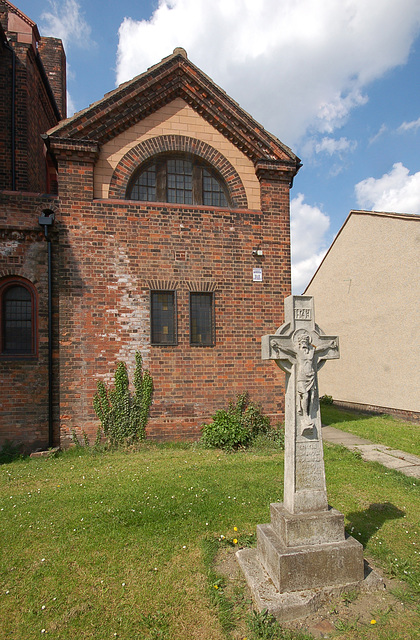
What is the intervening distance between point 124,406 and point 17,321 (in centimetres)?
304

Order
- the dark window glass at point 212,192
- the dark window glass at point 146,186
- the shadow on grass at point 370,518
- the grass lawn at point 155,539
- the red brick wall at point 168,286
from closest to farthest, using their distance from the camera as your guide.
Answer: the grass lawn at point 155,539 < the shadow on grass at point 370,518 < the red brick wall at point 168,286 < the dark window glass at point 146,186 < the dark window glass at point 212,192

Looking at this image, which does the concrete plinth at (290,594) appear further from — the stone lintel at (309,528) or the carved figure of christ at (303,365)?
the carved figure of christ at (303,365)

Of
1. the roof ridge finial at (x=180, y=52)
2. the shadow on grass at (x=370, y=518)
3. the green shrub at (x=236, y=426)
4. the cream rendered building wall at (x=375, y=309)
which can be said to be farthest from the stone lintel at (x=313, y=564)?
the roof ridge finial at (x=180, y=52)

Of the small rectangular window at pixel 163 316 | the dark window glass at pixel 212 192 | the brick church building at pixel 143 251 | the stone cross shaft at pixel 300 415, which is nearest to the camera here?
the stone cross shaft at pixel 300 415

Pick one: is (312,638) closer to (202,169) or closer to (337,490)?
(337,490)

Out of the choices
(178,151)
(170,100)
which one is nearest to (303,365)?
(178,151)

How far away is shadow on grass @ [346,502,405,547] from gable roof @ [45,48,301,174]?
7.77 m

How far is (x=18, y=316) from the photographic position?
8.34m

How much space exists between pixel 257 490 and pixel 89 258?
5960 mm

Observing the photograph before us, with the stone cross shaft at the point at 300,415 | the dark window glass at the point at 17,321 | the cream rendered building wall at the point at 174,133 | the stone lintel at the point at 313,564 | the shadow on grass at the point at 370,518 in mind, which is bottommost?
the shadow on grass at the point at 370,518

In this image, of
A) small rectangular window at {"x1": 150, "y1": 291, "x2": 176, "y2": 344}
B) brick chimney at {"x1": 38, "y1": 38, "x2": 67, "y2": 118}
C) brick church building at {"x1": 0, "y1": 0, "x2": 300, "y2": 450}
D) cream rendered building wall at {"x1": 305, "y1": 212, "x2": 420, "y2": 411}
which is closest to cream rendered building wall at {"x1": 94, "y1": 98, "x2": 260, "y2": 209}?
brick church building at {"x1": 0, "y1": 0, "x2": 300, "y2": 450}

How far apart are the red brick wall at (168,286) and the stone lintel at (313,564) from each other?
5.45m

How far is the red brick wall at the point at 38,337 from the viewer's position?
8.00 m

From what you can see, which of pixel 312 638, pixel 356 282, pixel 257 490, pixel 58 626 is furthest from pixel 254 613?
pixel 356 282
